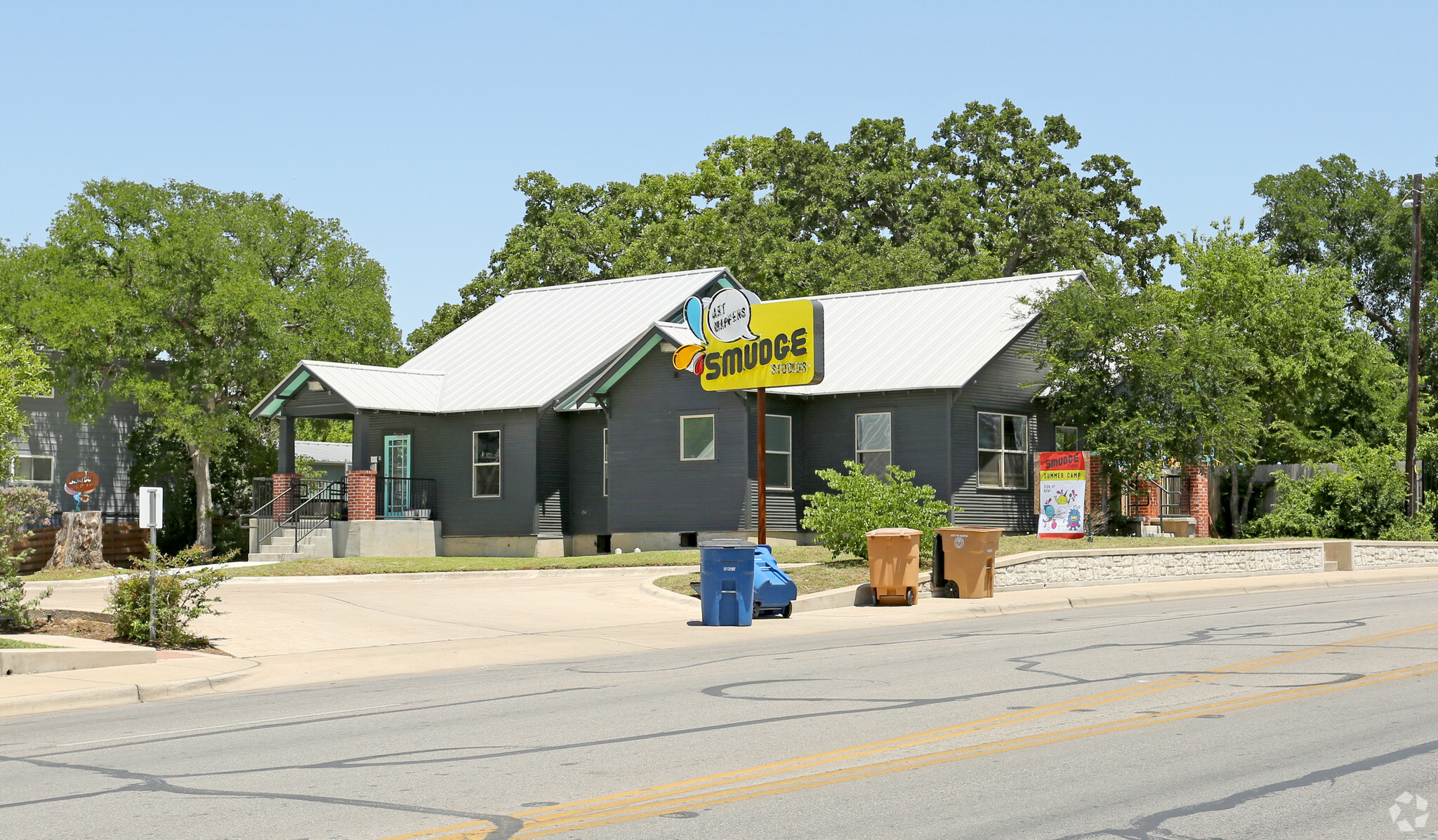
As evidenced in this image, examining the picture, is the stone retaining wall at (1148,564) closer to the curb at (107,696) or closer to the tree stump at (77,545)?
the curb at (107,696)

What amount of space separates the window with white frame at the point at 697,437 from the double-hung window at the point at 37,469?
23637mm

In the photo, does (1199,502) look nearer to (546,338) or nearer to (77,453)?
(546,338)

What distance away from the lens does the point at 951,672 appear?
13836mm

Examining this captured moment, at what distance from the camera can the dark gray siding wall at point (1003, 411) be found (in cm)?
3253

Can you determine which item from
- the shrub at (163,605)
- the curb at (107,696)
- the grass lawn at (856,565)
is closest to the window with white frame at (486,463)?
the grass lawn at (856,565)

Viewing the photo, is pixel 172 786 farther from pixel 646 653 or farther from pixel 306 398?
pixel 306 398

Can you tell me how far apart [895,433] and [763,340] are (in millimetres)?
7516

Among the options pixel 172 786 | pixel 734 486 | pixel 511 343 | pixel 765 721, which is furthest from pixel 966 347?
pixel 172 786

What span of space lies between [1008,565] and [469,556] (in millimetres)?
14704

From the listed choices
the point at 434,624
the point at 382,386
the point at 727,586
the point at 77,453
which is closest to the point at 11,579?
the point at 434,624

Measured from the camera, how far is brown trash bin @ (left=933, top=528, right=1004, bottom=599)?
2378 centimetres

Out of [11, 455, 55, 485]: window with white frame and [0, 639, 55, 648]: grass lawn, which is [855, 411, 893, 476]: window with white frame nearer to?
[0, 639, 55, 648]: grass lawn

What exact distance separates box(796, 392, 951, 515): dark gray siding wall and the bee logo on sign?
6.73m

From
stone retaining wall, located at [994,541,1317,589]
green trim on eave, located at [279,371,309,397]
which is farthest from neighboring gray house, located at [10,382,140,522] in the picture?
stone retaining wall, located at [994,541,1317,589]
